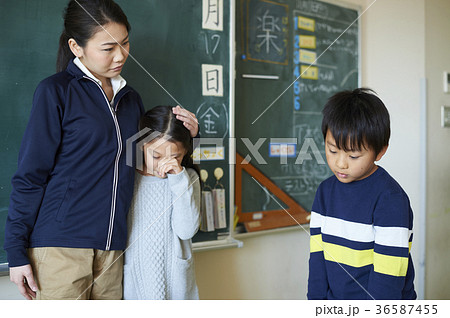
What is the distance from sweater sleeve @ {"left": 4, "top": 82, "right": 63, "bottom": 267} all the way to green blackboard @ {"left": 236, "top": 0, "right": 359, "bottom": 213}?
0.73 meters

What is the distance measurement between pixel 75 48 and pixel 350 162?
64 centimetres

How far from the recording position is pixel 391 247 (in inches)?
27.6

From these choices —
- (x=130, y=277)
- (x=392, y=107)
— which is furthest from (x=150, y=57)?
(x=392, y=107)

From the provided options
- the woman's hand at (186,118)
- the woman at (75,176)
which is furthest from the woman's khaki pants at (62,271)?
the woman's hand at (186,118)

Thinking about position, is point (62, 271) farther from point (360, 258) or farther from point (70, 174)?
point (360, 258)

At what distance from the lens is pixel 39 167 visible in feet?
2.53

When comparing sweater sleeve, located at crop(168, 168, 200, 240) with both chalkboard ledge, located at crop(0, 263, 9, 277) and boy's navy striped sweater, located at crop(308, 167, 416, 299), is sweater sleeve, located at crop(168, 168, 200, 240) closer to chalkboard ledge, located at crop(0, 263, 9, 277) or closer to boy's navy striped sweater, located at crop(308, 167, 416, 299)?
boy's navy striped sweater, located at crop(308, 167, 416, 299)

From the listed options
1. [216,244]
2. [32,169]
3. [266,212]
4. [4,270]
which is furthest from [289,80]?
[4,270]

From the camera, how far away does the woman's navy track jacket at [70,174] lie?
0.77m

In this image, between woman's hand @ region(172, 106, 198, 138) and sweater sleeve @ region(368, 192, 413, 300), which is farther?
woman's hand @ region(172, 106, 198, 138)

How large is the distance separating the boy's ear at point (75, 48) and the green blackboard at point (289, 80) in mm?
670

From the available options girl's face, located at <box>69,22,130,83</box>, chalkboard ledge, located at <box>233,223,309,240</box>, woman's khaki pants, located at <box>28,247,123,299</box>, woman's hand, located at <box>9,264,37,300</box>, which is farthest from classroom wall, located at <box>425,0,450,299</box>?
woman's hand, located at <box>9,264,37,300</box>

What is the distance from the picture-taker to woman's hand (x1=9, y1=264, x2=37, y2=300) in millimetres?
770

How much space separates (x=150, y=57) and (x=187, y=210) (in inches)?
20.7
